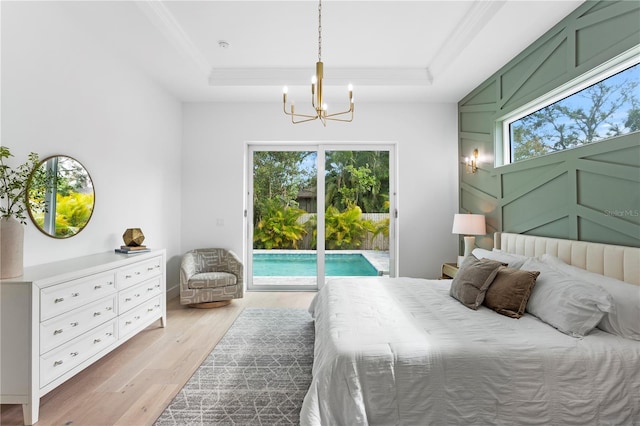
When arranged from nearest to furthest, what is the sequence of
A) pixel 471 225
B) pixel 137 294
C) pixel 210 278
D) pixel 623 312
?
pixel 623 312 < pixel 137 294 < pixel 471 225 < pixel 210 278

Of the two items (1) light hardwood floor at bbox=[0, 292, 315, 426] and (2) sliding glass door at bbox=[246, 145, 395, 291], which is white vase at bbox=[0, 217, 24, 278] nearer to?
(1) light hardwood floor at bbox=[0, 292, 315, 426]

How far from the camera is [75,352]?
6.97ft

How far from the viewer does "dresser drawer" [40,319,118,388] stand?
6.25 ft

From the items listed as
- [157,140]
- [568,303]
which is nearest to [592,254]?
[568,303]

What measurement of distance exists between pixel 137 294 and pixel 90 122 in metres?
1.56

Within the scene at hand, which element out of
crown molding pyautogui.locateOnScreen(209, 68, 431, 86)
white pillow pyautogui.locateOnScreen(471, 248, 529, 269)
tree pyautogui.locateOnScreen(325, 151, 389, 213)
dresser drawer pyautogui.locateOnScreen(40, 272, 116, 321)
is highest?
crown molding pyautogui.locateOnScreen(209, 68, 431, 86)

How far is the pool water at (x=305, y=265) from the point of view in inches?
192

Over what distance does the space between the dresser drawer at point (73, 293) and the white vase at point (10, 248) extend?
0.23m

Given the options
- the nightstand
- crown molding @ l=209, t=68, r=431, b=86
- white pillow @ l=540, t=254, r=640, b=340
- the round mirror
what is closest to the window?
white pillow @ l=540, t=254, r=640, b=340

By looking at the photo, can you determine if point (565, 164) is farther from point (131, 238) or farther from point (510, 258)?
point (131, 238)

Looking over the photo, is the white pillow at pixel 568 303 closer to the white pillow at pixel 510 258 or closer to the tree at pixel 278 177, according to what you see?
the white pillow at pixel 510 258

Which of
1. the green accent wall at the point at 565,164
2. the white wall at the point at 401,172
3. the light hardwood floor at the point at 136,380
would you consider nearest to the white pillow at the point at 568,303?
the green accent wall at the point at 565,164

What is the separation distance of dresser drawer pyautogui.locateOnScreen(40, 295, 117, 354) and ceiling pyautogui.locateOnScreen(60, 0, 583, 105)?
7.60 ft

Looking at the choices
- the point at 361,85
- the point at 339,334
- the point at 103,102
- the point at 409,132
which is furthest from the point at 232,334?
the point at 409,132
